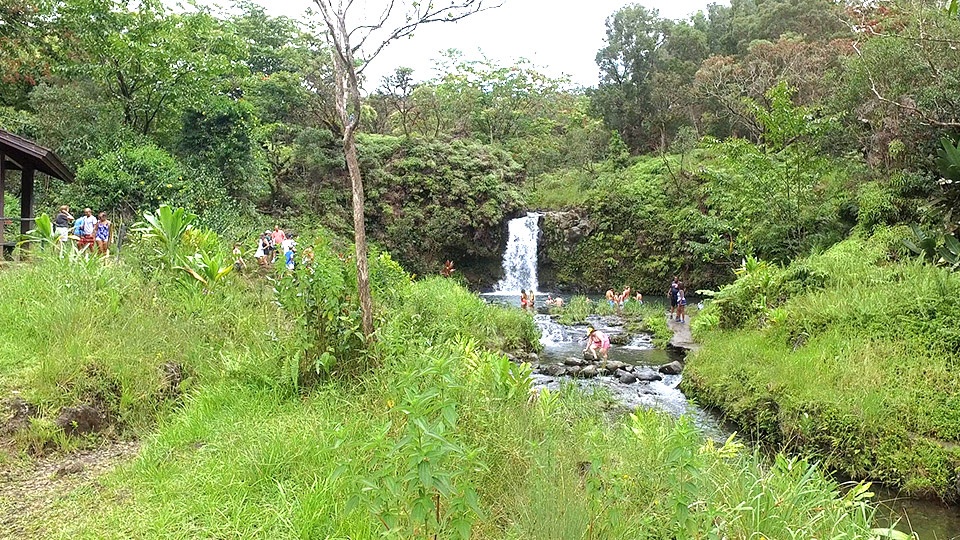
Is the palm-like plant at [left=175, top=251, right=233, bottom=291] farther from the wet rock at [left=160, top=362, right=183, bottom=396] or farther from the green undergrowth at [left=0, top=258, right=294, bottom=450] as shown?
the wet rock at [left=160, top=362, right=183, bottom=396]

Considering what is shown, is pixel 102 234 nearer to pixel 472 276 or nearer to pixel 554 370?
pixel 554 370

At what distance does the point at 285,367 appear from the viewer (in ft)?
16.1

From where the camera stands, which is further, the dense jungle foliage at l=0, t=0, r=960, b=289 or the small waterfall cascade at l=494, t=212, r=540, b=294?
the small waterfall cascade at l=494, t=212, r=540, b=294

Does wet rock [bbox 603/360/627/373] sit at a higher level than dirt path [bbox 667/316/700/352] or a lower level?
lower

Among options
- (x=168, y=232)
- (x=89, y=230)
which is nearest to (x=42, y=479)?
(x=168, y=232)

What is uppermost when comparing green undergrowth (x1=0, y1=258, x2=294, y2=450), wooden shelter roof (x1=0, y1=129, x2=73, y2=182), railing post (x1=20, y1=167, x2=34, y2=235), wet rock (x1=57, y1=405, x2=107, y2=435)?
wooden shelter roof (x1=0, y1=129, x2=73, y2=182)

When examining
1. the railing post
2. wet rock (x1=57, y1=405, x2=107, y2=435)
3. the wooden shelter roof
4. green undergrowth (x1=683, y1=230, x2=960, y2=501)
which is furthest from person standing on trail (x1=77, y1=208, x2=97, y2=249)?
green undergrowth (x1=683, y1=230, x2=960, y2=501)

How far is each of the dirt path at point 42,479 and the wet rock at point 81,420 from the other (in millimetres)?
230

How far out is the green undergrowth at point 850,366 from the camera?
6.45 meters

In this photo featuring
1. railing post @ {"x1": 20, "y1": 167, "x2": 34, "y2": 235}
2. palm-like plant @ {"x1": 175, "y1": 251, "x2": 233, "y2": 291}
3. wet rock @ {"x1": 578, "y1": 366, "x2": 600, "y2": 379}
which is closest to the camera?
palm-like plant @ {"x1": 175, "y1": 251, "x2": 233, "y2": 291}

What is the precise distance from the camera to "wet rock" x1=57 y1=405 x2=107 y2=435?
15.0 ft

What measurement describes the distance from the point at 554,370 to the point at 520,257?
13250mm

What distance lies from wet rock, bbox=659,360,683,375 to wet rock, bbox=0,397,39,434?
9449mm

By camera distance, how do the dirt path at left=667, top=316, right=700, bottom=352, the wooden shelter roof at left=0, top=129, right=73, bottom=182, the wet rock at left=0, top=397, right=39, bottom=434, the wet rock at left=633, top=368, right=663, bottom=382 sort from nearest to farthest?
1. the wet rock at left=0, top=397, right=39, bottom=434
2. the wooden shelter roof at left=0, top=129, right=73, bottom=182
3. the wet rock at left=633, top=368, right=663, bottom=382
4. the dirt path at left=667, top=316, right=700, bottom=352
